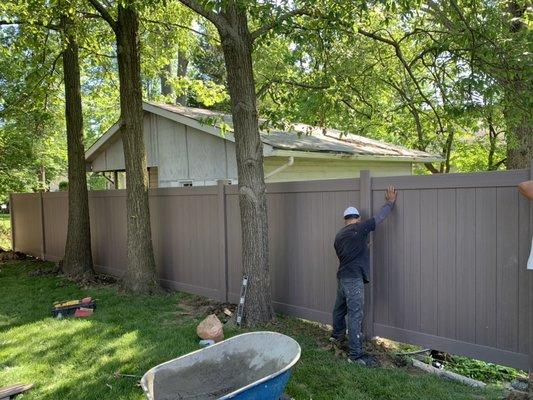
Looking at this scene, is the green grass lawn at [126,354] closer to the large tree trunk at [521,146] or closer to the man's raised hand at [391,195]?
the man's raised hand at [391,195]

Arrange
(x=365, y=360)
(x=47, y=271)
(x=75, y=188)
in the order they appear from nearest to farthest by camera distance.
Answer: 1. (x=365, y=360)
2. (x=75, y=188)
3. (x=47, y=271)

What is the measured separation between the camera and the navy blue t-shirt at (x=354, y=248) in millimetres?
5082

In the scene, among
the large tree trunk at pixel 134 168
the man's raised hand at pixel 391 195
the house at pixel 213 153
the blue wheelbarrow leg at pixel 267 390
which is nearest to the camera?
the blue wheelbarrow leg at pixel 267 390

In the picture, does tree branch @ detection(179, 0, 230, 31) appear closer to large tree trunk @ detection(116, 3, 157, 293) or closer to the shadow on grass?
large tree trunk @ detection(116, 3, 157, 293)

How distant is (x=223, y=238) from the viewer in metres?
7.55

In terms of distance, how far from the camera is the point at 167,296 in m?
8.13

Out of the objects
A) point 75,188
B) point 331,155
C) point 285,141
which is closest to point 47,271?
point 75,188

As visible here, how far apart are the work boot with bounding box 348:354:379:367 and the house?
478cm

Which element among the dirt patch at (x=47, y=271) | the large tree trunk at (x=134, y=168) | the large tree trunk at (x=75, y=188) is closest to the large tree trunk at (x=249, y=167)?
the large tree trunk at (x=134, y=168)

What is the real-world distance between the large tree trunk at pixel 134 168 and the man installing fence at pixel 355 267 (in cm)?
429

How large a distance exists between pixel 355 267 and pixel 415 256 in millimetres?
677

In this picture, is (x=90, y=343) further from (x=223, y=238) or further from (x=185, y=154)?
(x=185, y=154)

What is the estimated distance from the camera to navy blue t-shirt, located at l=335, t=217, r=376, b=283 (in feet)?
16.7

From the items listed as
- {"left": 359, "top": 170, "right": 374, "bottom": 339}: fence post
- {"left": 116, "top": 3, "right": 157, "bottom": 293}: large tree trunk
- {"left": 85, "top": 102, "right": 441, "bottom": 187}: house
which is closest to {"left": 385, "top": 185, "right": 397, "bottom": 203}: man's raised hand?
{"left": 359, "top": 170, "right": 374, "bottom": 339}: fence post
